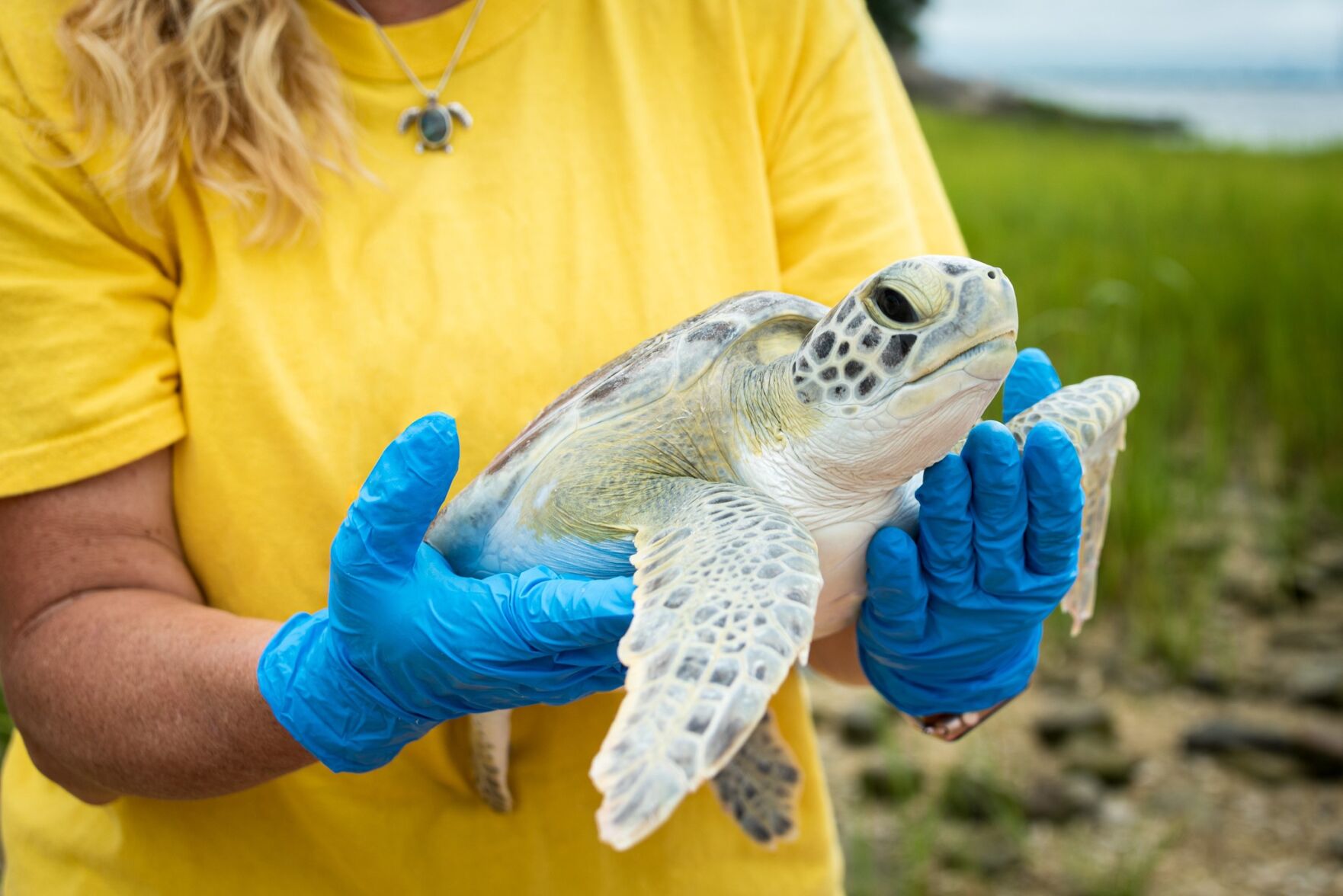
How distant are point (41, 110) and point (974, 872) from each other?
5.56ft

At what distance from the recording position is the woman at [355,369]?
77 centimetres

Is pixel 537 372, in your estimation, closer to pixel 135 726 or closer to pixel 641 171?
pixel 641 171

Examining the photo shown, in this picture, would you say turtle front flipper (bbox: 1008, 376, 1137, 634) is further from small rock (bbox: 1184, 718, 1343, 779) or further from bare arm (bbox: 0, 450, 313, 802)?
small rock (bbox: 1184, 718, 1343, 779)

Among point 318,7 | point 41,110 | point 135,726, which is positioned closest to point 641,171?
point 318,7

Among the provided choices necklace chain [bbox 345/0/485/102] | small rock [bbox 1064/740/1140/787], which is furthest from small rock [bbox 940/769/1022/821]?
necklace chain [bbox 345/0/485/102]

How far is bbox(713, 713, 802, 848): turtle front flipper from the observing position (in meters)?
0.95

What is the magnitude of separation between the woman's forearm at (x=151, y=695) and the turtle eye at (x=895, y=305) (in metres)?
0.56

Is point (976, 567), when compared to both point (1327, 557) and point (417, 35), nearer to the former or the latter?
point (417, 35)

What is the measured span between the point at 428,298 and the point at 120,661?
0.39 m

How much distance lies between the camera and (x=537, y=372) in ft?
2.84

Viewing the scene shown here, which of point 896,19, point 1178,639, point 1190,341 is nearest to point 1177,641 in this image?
point 1178,639

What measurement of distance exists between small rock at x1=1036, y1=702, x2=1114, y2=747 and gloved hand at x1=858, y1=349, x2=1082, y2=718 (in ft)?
4.05

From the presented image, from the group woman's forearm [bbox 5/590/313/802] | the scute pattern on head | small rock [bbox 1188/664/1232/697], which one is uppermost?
the scute pattern on head

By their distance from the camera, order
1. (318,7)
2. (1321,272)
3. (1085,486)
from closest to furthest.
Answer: (318,7), (1085,486), (1321,272)
